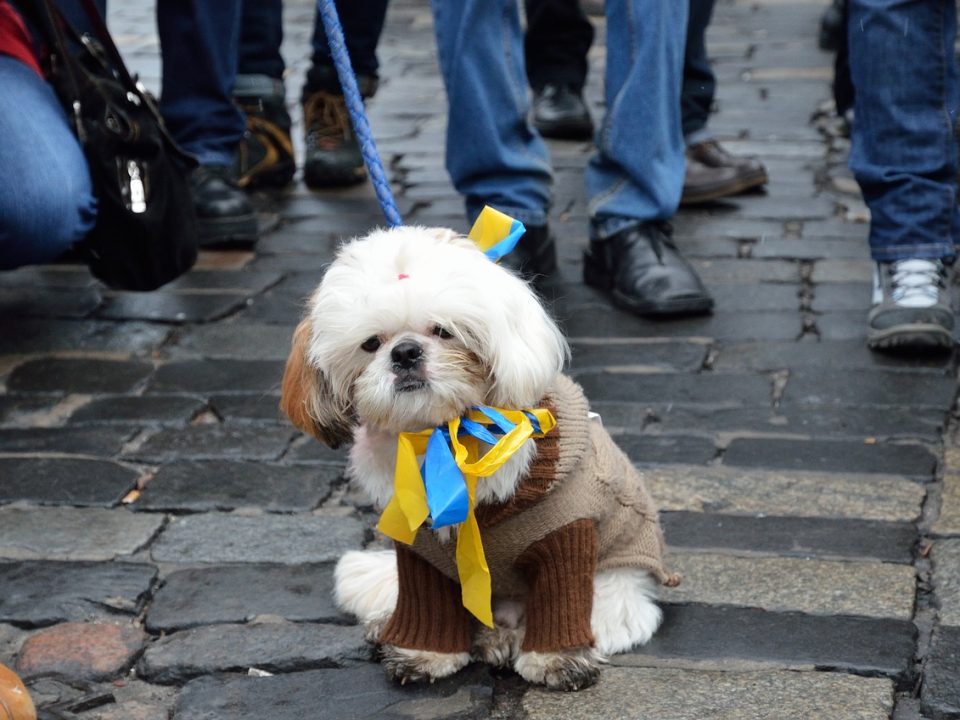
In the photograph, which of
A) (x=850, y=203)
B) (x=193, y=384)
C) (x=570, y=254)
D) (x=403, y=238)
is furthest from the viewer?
(x=850, y=203)

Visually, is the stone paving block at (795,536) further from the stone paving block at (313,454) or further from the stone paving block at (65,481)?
the stone paving block at (65,481)

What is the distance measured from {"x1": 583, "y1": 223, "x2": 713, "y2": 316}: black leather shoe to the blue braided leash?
160 centimetres

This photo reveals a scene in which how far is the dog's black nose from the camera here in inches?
79.7

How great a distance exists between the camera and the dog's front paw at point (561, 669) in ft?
7.23

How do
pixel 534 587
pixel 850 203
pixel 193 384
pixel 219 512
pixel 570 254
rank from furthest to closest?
pixel 850 203
pixel 570 254
pixel 193 384
pixel 219 512
pixel 534 587

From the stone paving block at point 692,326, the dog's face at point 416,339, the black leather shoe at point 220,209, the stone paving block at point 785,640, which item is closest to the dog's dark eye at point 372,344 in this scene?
the dog's face at point 416,339

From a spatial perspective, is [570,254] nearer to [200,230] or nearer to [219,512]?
[200,230]

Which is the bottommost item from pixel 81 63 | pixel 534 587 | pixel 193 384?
pixel 193 384

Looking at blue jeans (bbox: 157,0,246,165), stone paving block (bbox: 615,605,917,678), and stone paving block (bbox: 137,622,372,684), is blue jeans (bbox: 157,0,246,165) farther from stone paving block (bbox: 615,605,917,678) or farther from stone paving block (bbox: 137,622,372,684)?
stone paving block (bbox: 615,605,917,678)

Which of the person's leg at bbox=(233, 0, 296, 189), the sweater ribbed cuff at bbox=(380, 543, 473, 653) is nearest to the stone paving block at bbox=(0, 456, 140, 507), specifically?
the sweater ribbed cuff at bbox=(380, 543, 473, 653)

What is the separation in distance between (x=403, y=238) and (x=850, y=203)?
3.27m

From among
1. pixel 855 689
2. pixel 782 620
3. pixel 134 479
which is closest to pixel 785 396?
pixel 782 620

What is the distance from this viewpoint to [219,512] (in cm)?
292

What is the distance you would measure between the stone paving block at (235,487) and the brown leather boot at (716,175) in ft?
7.84
